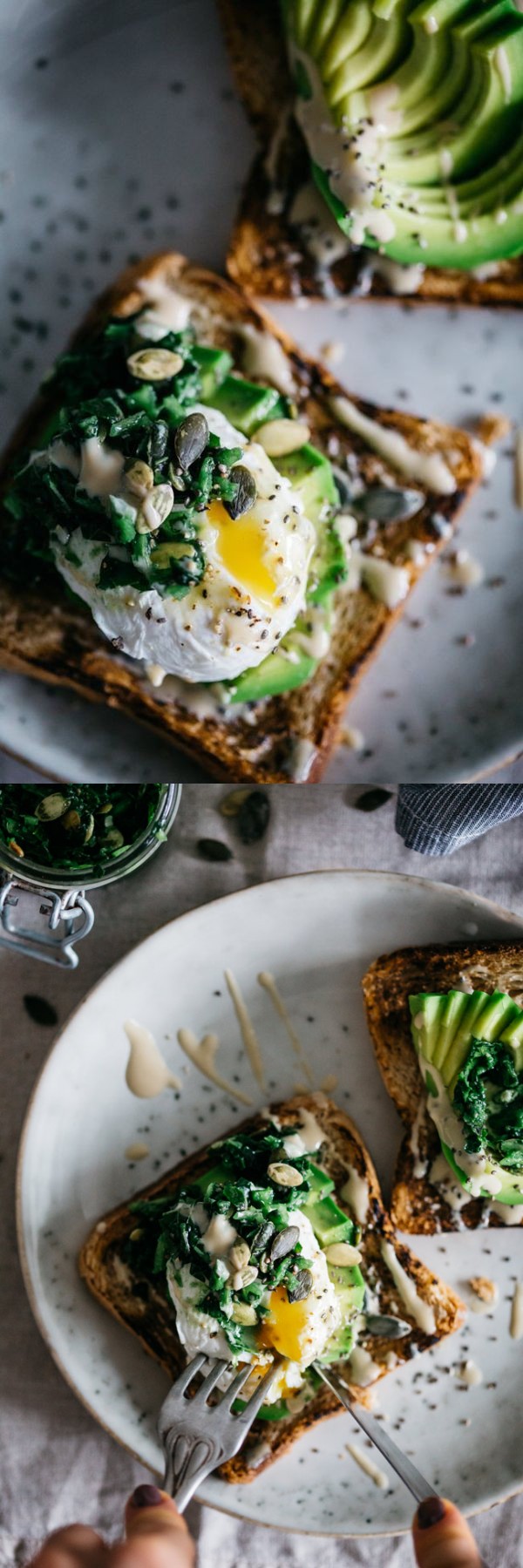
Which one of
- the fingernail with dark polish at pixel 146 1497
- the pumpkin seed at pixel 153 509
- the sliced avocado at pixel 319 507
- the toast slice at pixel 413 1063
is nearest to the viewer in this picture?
the pumpkin seed at pixel 153 509

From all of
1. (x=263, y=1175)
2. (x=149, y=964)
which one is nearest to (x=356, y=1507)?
(x=263, y=1175)

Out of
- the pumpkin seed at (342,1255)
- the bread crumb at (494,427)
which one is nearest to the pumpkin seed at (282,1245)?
the pumpkin seed at (342,1255)

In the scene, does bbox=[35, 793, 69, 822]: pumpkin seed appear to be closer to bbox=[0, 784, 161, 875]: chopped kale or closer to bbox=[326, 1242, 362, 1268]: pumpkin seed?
bbox=[0, 784, 161, 875]: chopped kale

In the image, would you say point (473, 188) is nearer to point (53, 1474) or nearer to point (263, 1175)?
point (263, 1175)

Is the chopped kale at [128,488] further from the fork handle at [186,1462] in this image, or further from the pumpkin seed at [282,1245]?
the fork handle at [186,1462]

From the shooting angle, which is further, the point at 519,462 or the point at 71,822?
the point at 519,462

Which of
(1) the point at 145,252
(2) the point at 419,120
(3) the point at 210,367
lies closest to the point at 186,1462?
(3) the point at 210,367

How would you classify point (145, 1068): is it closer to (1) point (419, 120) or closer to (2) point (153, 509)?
(2) point (153, 509)
